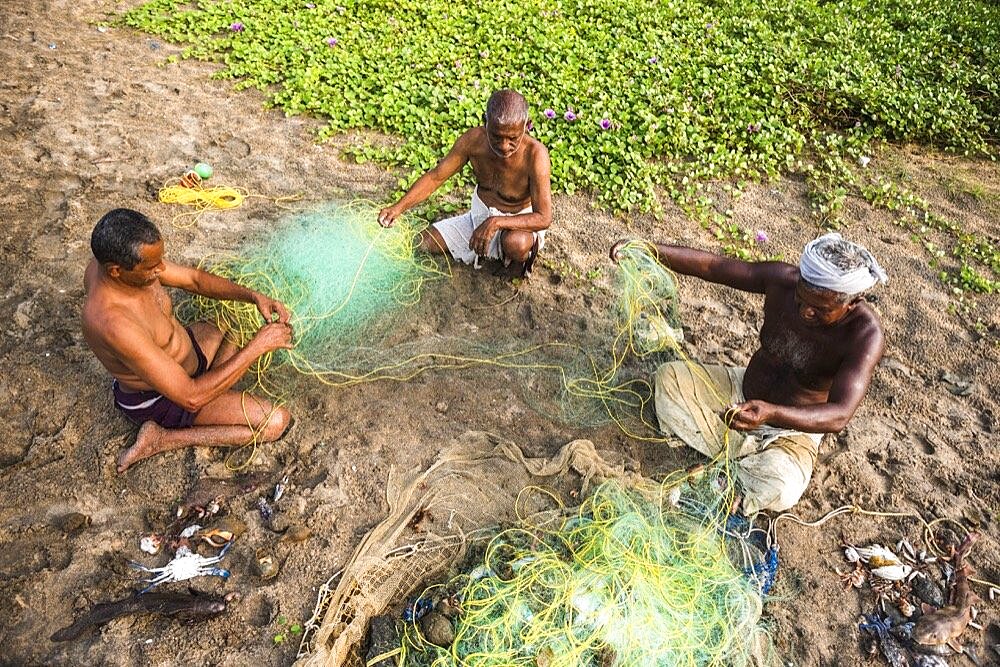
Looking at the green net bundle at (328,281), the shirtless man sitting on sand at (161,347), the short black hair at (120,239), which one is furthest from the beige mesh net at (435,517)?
the short black hair at (120,239)

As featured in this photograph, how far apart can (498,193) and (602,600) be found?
9.50ft

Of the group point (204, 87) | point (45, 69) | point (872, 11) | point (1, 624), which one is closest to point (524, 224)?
point (1, 624)

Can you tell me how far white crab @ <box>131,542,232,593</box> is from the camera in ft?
10.4

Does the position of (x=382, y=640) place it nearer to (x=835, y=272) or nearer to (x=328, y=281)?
(x=328, y=281)

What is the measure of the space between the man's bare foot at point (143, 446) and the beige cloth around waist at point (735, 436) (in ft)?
9.49

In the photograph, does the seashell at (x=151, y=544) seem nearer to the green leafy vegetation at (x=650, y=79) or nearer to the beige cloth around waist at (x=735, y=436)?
the beige cloth around waist at (x=735, y=436)

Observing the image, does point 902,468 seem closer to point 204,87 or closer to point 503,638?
point 503,638

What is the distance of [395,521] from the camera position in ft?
11.2

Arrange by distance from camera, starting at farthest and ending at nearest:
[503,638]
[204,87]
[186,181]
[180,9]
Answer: [180,9], [204,87], [186,181], [503,638]

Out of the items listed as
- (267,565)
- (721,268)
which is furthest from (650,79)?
(267,565)

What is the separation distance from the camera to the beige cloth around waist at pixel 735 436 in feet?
11.6

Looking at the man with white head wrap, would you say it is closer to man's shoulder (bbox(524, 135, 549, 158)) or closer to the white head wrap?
the white head wrap

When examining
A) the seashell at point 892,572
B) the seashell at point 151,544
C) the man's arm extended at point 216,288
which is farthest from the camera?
the man's arm extended at point 216,288

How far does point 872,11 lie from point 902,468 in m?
7.16
